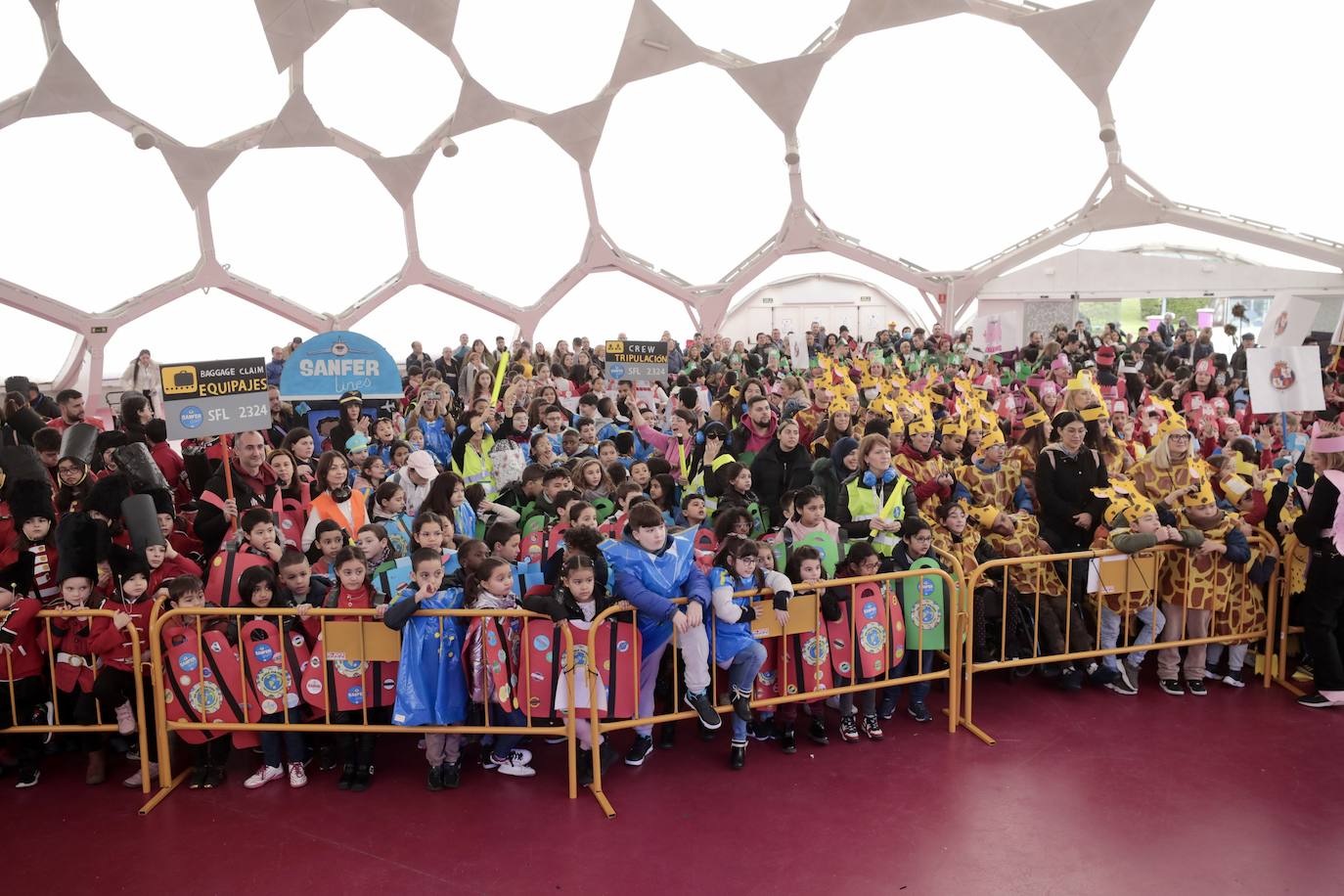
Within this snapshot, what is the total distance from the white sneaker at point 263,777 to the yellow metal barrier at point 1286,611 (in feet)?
21.2

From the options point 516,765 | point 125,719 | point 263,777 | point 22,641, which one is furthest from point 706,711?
point 22,641

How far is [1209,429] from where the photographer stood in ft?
30.0

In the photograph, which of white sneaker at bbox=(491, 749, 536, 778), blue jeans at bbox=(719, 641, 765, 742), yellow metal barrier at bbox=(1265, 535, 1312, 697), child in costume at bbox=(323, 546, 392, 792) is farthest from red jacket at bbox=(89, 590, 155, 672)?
yellow metal barrier at bbox=(1265, 535, 1312, 697)

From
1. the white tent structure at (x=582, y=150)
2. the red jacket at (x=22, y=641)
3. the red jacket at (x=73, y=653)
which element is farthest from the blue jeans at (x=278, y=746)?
the white tent structure at (x=582, y=150)

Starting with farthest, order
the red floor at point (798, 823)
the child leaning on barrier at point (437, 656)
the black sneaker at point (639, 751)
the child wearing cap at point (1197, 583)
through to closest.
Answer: the child wearing cap at point (1197, 583), the black sneaker at point (639, 751), the child leaning on barrier at point (437, 656), the red floor at point (798, 823)

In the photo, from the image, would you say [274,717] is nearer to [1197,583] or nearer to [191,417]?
[191,417]

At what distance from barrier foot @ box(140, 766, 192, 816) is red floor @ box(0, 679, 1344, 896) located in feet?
0.26

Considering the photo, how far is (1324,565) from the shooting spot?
223 inches

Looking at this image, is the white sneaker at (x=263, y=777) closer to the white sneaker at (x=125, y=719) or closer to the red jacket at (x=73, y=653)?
the white sneaker at (x=125, y=719)

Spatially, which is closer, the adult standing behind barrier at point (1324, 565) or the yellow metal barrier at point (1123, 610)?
the adult standing behind barrier at point (1324, 565)

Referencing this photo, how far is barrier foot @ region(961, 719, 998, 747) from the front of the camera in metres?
5.40

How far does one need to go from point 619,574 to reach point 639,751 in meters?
1.17

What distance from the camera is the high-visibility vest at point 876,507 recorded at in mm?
5777

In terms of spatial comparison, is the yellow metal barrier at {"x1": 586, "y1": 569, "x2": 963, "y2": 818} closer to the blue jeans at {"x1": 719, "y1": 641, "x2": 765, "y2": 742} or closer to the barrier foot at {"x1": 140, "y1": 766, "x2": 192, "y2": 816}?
the blue jeans at {"x1": 719, "y1": 641, "x2": 765, "y2": 742}
